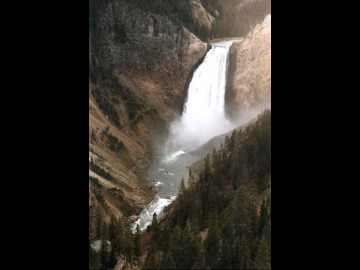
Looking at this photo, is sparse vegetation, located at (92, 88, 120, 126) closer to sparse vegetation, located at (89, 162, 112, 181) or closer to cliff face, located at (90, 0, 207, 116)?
cliff face, located at (90, 0, 207, 116)

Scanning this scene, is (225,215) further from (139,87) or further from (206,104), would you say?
(139,87)

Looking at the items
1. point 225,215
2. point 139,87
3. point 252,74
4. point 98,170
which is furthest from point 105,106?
point 225,215

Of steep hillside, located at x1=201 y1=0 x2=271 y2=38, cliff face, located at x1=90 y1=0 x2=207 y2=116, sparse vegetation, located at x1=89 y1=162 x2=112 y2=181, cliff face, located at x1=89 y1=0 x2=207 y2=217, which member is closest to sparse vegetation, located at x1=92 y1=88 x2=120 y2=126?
cliff face, located at x1=89 y1=0 x2=207 y2=217
